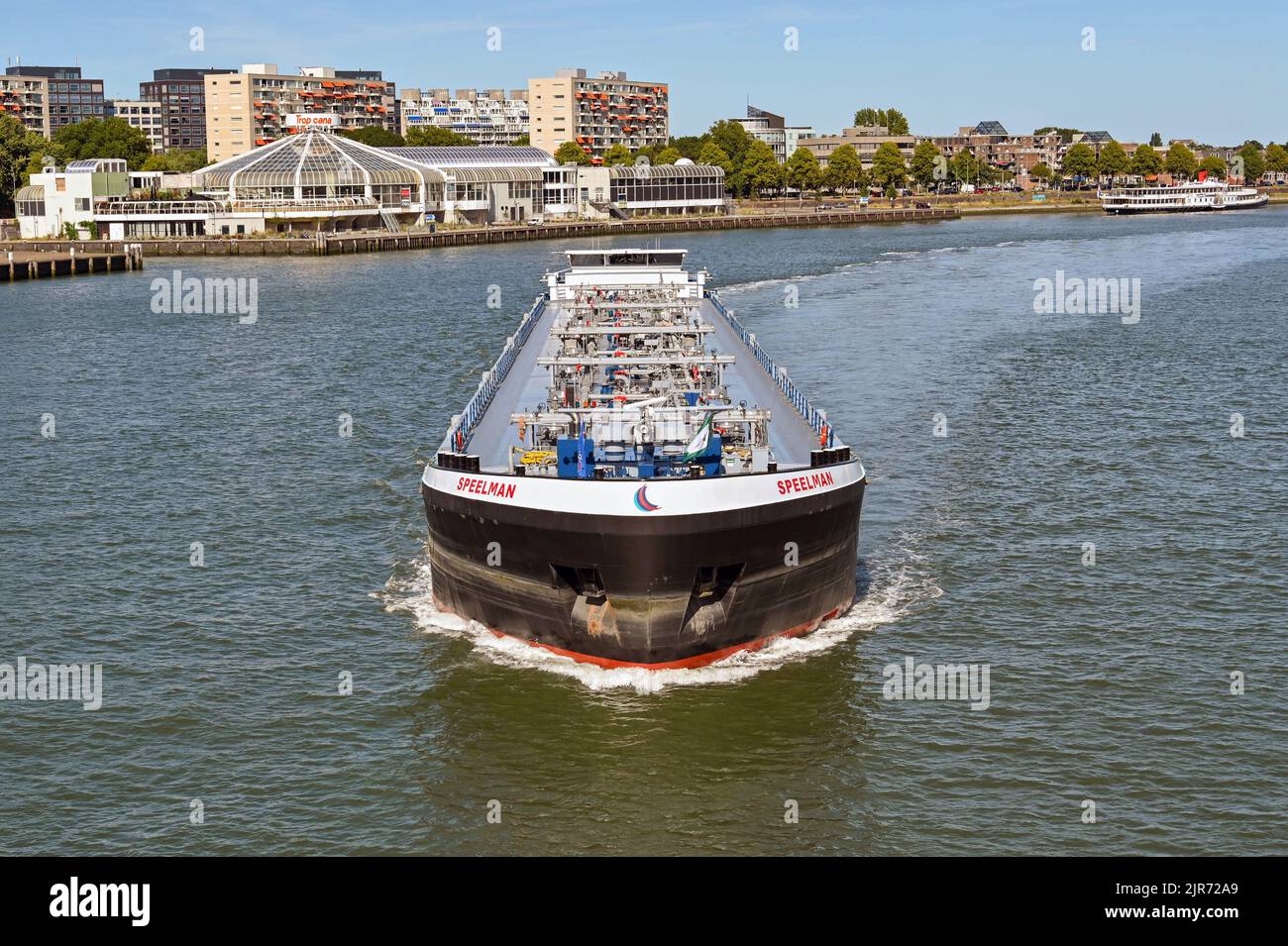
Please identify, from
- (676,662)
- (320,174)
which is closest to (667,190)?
(320,174)

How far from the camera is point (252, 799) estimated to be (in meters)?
19.0

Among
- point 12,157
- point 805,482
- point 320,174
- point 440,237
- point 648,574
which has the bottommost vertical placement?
point 648,574

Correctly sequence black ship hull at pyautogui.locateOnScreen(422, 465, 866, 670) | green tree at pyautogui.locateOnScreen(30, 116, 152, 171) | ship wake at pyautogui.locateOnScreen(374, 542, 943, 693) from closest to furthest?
black ship hull at pyautogui.locateOnScreen(422, 465, 866, 670), ship wake at pyautogui.locateOnScreen(374, 542, 943, 693), green tree at pyautogui.locateOnScreen(30, 116, 152, 171)

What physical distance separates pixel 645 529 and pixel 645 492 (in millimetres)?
547

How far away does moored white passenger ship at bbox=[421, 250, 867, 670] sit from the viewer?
22016mm

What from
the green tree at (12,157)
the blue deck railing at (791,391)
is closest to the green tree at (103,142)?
the green tree at (12,157)

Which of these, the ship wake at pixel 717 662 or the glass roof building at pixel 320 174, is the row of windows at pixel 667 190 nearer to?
the glass roof building at pixel 320 174

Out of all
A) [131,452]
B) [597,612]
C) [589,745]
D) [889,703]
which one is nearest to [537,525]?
[597,612]

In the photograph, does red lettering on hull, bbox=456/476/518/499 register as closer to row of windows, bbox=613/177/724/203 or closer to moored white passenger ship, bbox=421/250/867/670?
moored white passenger ship, bbox=421/250/867/670

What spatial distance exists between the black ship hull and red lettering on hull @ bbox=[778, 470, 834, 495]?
0.48 feet

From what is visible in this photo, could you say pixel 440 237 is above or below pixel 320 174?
below

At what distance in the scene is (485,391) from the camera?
110 feet

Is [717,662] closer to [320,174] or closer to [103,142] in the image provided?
[320,174]

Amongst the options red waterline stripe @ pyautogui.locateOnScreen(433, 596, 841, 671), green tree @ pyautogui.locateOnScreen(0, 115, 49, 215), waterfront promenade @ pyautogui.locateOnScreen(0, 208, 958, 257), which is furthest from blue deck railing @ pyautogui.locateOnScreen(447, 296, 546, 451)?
green tree @ pyautogui.locateOnScreen(0, 115, 49, 215)
